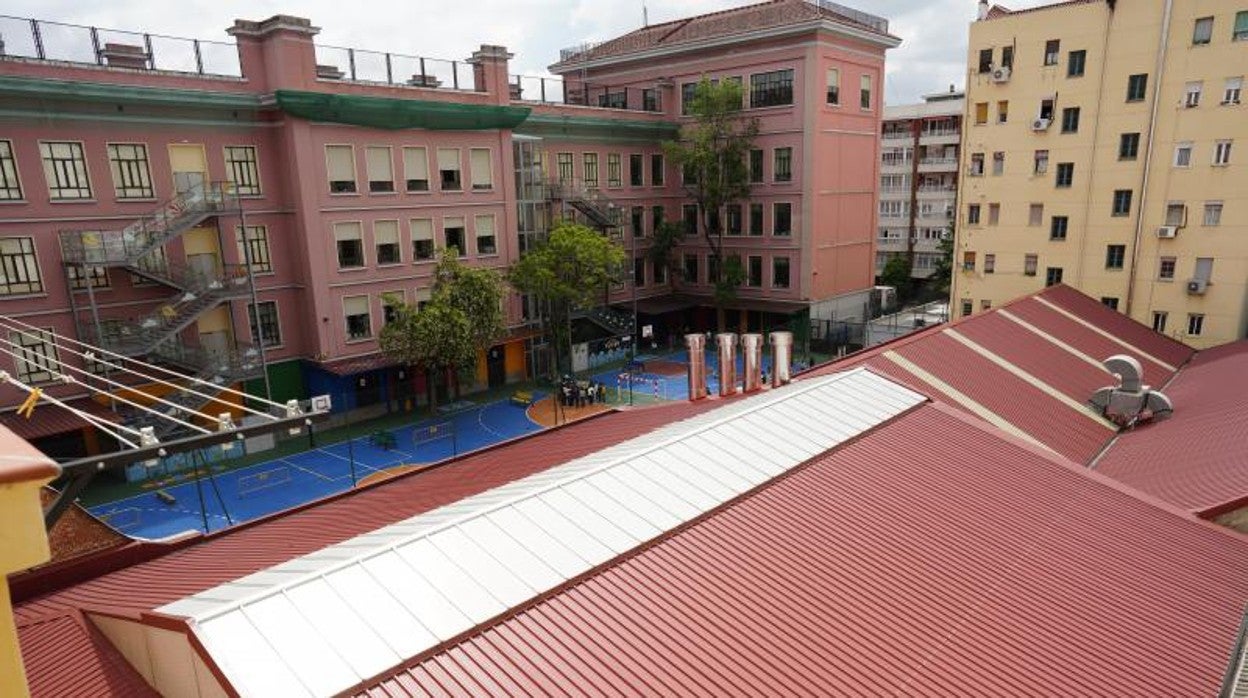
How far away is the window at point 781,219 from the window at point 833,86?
7.52 m

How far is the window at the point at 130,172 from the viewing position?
31.2 meters

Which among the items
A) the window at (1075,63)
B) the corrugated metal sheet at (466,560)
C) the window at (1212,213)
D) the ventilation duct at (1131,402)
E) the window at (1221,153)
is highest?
the window at (1075,63)

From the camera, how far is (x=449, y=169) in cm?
4050

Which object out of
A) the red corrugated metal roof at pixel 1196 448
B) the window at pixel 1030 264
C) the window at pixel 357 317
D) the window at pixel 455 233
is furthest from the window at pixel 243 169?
the window at pixel 1030 264

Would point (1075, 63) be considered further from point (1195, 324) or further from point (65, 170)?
point (65, 170)

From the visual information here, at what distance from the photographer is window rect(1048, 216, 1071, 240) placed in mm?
39584

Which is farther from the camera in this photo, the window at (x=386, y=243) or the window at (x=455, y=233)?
the window at (x=455, y=233)

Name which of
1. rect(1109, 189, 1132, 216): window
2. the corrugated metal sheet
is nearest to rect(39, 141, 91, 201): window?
the corrugated metal sheet

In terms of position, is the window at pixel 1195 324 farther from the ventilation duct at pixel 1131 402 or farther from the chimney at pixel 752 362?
the chimney at pixel 752 362

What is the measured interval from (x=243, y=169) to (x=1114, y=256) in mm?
44956

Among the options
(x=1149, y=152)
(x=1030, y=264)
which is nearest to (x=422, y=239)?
(x=1030, y=264)

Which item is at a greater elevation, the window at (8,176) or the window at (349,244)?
the window at (8,176)

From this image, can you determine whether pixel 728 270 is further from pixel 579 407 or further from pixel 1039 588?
pixel 1039 588

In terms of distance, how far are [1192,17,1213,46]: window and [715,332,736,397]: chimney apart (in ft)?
96.7
